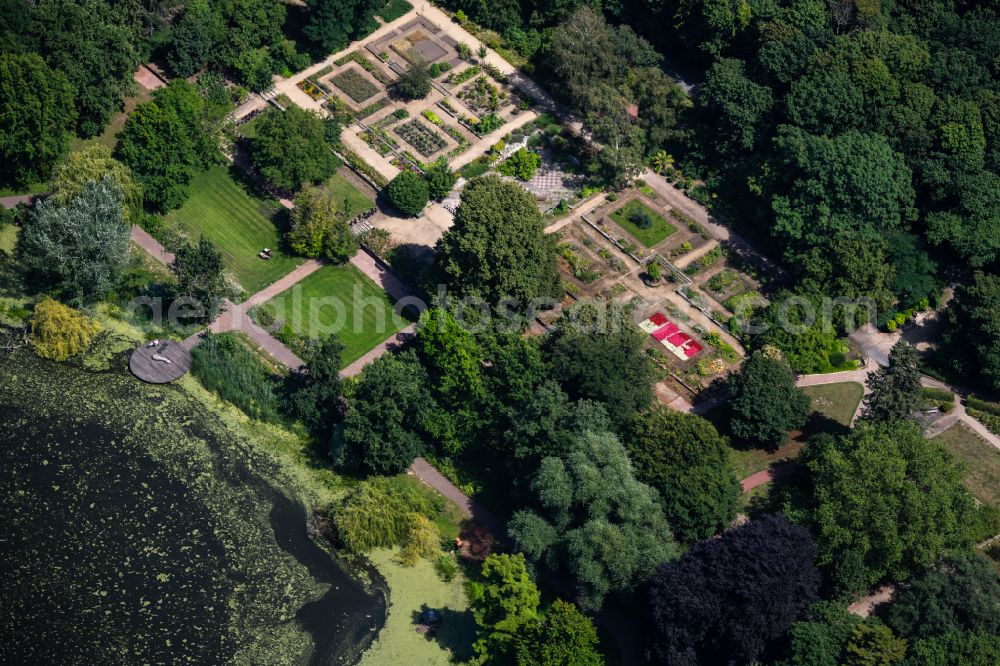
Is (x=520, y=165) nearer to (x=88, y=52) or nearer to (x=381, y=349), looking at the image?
(x=381, y=349)

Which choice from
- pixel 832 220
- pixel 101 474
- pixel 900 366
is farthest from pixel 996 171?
pixel 101 474

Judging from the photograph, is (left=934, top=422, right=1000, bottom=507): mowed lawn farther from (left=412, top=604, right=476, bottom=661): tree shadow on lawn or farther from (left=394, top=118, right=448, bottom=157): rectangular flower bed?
(left=394, top=118, right=448, bottom=157): rectangular flower bed

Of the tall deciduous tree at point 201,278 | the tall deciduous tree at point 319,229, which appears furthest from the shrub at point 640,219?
the tall deciduous tree at point 201,278

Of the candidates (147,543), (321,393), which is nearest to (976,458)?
(321,393)

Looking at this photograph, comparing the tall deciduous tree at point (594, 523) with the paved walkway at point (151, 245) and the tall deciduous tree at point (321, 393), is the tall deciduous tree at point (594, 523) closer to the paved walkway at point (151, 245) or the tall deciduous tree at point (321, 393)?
the tall deciduous tree at point (321, 393)

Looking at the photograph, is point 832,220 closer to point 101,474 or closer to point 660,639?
point 660,639

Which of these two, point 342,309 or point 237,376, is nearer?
point 237,376
